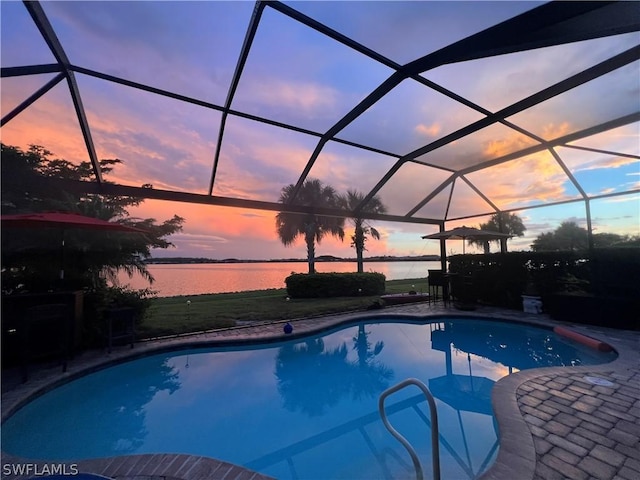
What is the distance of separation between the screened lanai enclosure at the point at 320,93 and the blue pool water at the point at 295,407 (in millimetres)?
4323

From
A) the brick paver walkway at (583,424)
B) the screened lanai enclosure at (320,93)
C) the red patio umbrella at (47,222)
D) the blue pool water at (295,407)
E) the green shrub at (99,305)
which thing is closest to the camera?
the brick paver walkway at (583,424)

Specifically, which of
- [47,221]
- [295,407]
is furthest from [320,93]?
[295,407]

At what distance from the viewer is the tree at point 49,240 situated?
16.4 feet

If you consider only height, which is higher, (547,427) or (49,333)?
(49,333)

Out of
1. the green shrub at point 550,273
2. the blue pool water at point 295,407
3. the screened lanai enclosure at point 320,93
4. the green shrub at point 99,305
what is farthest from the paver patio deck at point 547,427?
the screened lanai enclosure at point 320,93

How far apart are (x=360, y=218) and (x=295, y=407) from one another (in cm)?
752

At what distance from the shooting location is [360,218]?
10680 mm

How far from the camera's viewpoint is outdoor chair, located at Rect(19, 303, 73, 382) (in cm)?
425

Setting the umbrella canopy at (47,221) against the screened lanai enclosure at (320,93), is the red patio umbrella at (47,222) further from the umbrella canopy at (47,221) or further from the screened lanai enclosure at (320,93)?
the screened lanai enclosure at (320,93)

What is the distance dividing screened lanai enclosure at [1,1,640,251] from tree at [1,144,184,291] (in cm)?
40

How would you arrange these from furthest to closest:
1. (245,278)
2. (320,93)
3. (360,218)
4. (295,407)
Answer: (245,278) → (360,218) → (320,93) → (295,407)

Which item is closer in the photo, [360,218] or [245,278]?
[360,218]

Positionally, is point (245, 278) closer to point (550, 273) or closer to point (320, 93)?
point (320, 93)

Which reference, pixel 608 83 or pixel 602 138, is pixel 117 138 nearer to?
pixel 608 83
